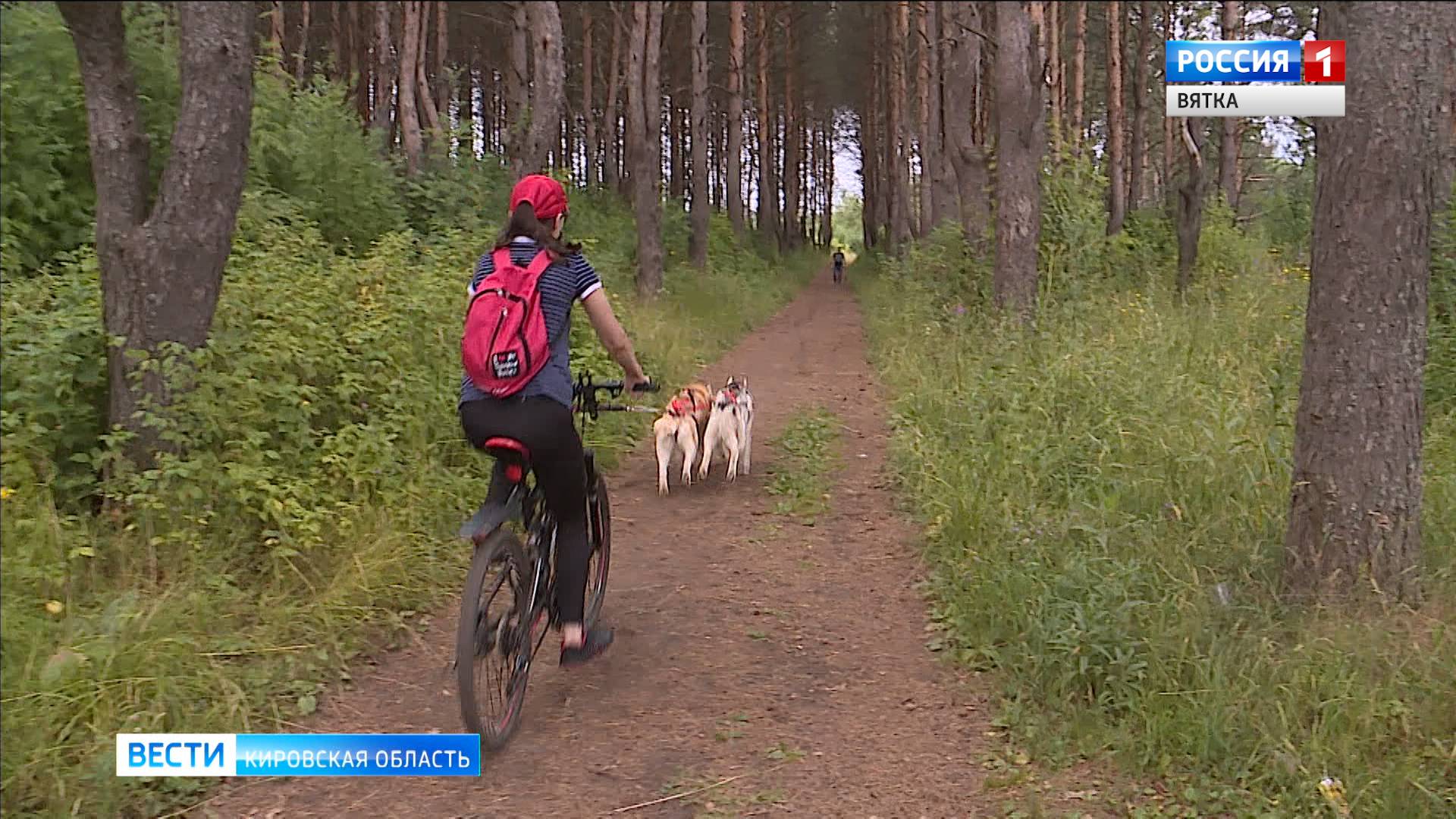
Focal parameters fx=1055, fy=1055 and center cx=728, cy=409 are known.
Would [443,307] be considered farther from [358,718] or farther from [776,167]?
[776,167]

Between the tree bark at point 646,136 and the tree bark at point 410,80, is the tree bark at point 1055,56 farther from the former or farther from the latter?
the tree bark at point 410,80

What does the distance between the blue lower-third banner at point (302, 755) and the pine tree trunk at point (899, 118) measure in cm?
2375

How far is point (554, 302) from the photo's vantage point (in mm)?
3809

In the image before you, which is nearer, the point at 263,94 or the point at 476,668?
the point at 476,668

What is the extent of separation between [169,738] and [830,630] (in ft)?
9.19

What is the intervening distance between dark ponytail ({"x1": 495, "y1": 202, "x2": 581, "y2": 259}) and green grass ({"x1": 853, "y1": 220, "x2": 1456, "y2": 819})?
2.45 meters

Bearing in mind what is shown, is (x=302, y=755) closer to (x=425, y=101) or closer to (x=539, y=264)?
(x=539, y=264)

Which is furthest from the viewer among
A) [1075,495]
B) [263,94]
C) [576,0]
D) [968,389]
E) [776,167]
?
[776,167]

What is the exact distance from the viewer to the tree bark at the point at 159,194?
193 inches

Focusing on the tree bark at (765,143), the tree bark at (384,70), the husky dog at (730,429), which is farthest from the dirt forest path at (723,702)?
the tree bark at (765,143)

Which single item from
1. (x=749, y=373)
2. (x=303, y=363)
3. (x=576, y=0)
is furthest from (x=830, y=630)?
(x=576, y=0)

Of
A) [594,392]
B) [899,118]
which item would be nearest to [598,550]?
[594,392]

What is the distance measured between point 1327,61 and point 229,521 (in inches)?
202

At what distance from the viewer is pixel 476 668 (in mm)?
3625
